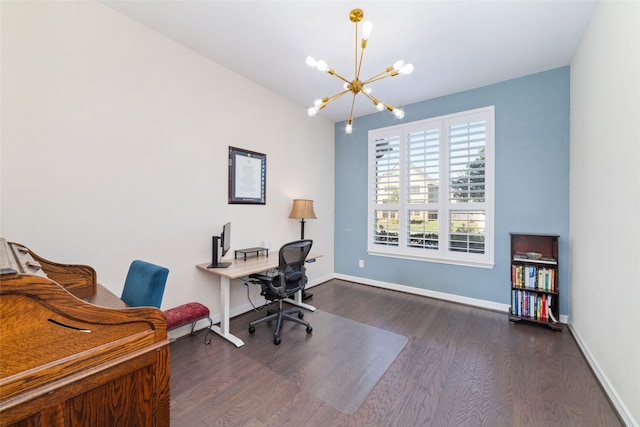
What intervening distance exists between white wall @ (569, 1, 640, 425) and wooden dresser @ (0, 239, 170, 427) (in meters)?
2.52

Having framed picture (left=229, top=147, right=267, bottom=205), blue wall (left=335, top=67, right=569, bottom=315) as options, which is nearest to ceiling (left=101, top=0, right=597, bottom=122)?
blue wall (left=335, top=67, right=569, bottom=315)

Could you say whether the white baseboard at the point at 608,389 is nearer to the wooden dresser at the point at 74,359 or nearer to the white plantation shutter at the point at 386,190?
the white plantation shutter at the point at 386,190

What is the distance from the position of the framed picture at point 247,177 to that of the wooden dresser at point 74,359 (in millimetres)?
2173

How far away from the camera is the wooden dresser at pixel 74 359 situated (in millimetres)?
676

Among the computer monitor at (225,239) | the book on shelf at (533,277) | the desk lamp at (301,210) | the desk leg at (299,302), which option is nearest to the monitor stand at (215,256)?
the computer monitor at (225,239)

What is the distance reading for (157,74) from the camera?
2430 mm

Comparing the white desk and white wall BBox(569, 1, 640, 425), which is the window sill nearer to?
white wall BBox(569, 1, 640, 425)

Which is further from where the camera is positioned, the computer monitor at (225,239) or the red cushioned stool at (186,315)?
the computer monitor at (225,239)

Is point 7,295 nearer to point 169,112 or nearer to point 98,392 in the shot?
point 98,392

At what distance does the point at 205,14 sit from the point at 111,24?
774 mm

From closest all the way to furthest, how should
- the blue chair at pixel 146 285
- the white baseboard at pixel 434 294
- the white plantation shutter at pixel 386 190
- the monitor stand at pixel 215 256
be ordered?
the blue chair at pixel 146 285, the monitor stand at pixel 215 256, the white baseboard at pixel 434 294, the white plantation shutter at pixel 386 190

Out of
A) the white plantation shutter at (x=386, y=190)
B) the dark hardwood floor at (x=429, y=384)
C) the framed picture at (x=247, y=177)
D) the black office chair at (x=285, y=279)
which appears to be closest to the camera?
the dark hardwood floor at (x=429, y=384)

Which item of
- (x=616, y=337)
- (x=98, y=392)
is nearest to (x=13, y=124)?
(x=98, y=392)

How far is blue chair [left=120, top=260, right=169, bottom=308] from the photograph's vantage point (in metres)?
1.50
